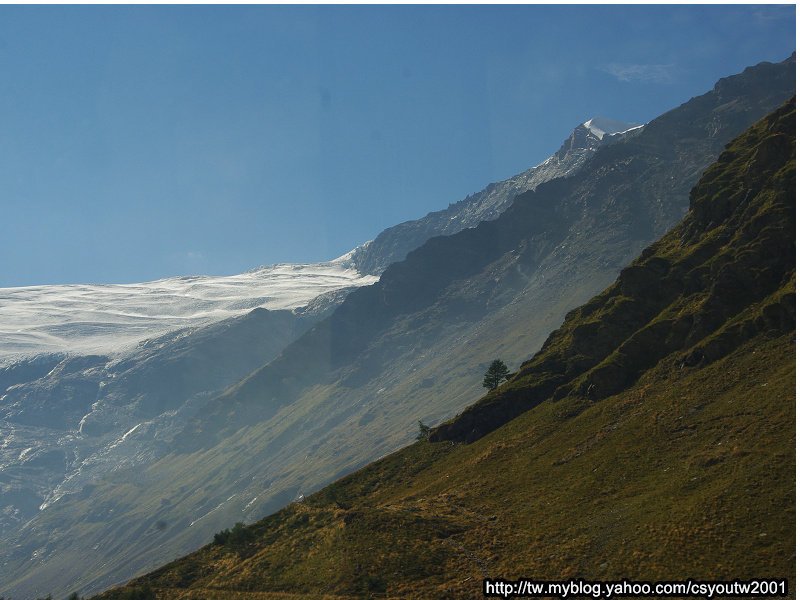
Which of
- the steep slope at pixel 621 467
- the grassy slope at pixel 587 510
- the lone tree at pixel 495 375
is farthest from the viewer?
the lone tree at pixel 495 375

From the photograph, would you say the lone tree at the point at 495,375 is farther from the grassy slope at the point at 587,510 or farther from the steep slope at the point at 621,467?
the grassy slope at the point at 587,510

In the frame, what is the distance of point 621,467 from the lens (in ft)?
269

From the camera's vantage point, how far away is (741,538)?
57.7m

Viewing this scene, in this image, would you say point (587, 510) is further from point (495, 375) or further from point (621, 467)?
point (495, 375)

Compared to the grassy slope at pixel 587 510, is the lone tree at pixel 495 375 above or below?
above

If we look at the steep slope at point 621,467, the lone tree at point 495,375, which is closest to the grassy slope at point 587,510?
the steep slope at point 621,467

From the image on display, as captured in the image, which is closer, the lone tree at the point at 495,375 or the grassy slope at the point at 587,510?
the grassy slope at the point at 587,510

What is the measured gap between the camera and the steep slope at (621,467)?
207 feet

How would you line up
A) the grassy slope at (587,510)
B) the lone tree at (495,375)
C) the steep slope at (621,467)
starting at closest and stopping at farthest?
the grassy slope at (587,510) → the steep slope at (621,467) → the lone tree at (495,375)

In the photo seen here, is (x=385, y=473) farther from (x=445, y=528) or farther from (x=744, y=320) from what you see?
(x=744, y=320)

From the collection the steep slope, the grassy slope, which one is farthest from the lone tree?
the grassy slope

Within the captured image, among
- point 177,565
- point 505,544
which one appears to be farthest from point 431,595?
point 177,565

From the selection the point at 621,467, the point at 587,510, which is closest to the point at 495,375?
the point at 621,467

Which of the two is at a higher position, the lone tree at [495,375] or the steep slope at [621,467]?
the lone tree at [495,375]
